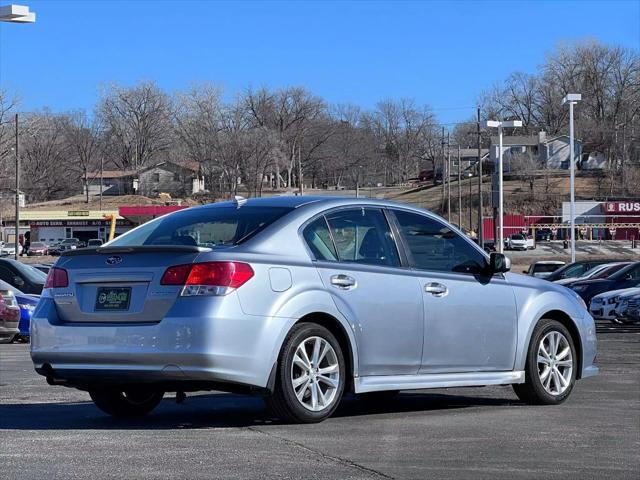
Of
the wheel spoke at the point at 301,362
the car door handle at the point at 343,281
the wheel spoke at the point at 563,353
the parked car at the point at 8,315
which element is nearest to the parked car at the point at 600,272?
the parked car at the point at 8,315

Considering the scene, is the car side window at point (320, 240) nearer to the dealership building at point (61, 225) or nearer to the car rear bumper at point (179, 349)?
the car rear bumper at point (179, 349)

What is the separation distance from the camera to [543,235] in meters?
93.6

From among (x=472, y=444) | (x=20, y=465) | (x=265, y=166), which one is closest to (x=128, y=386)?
(x=20, y=465)

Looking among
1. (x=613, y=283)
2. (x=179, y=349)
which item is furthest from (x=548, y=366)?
(x=613, y=283)

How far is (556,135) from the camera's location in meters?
127

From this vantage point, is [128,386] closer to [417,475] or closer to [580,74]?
[417,475]

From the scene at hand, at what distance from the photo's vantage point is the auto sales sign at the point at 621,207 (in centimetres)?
9812

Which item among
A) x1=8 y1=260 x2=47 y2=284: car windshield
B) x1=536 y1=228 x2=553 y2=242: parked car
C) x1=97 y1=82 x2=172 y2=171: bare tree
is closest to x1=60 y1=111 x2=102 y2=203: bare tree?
x1=97 y1=82 x2=172 y2=171: bare tree

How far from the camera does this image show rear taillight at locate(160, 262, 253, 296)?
6762 mm

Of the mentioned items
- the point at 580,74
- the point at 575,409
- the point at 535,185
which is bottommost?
the point at 575,409

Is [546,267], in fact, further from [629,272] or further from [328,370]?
[328,370]

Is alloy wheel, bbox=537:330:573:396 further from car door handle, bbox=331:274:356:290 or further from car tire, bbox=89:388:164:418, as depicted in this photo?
car tire, bbox=89:388:164:418

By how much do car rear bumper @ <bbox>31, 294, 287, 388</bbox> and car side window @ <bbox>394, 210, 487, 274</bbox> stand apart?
1690 mm

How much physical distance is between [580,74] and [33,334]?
121 metres
